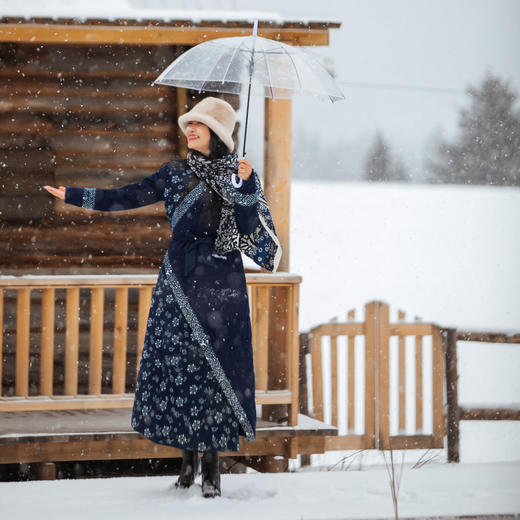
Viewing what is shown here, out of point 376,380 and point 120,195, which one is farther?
point 376,380

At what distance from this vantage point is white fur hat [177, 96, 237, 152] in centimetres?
357

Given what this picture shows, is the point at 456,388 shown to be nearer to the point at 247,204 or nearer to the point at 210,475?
the point at 210,475

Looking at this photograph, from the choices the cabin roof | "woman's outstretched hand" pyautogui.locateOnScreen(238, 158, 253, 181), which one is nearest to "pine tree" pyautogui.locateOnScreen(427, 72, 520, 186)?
the cabin roof

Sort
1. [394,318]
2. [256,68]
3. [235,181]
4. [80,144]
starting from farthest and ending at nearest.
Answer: [394,318], [80,144], [256,68], [235,181]

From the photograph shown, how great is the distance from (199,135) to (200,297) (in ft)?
2.46

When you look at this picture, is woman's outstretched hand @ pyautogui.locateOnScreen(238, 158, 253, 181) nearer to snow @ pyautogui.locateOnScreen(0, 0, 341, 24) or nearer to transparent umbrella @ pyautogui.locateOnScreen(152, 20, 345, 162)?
transparent umbrella @ pyautogui.locateOnScreen(152, 20, 345, 162)

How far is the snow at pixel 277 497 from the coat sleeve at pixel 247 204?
1282 millimetres

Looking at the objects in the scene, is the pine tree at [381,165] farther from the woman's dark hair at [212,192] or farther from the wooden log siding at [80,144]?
the woman's dark hair at [212,192]

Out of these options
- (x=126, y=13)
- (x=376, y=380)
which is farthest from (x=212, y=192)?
(x=376, y=380)

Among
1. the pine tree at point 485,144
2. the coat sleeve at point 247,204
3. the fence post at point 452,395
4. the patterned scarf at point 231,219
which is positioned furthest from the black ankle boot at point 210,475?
the pine tree at point 485,144

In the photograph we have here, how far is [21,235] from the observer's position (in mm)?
7305

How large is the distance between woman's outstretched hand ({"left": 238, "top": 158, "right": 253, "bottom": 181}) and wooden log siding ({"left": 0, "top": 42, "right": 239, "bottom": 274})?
3771 millimetres

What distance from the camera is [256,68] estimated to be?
147 inches

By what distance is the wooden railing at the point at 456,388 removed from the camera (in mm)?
7270
